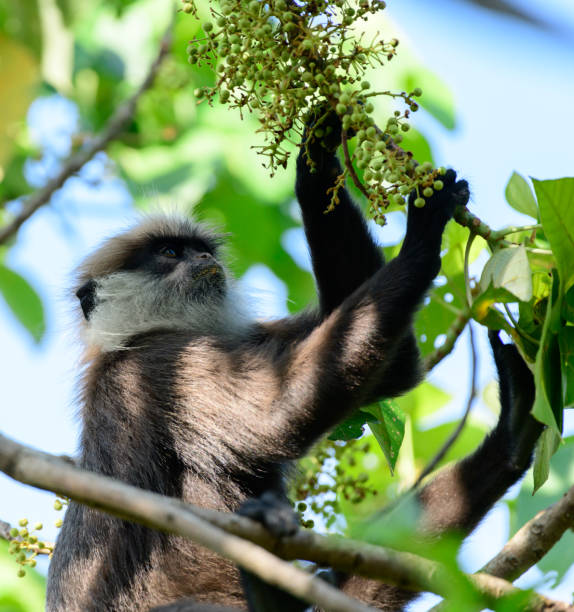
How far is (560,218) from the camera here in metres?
3.55

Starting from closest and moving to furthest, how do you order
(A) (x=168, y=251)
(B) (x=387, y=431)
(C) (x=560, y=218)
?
(C) (x=560, y=218) < (B) (x=387, y=431) < (A) (x=168, y=251)

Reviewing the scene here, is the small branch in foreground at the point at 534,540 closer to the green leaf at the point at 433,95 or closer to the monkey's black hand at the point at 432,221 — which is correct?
the monkey's black hand at the point at 432,221

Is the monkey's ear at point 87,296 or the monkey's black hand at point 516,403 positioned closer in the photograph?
the monkey's black hand at point 516,403

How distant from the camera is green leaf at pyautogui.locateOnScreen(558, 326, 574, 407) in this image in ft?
12.0

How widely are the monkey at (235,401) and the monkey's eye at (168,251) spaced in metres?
1.03

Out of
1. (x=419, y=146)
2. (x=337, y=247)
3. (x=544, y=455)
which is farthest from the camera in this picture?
(x=419, y=146)

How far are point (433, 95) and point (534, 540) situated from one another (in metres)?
3.67

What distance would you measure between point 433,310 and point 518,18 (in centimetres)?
415

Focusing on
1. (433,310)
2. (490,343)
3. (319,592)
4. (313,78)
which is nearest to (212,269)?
(433,310)

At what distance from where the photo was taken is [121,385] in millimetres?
5031

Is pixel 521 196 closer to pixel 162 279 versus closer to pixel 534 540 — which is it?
pixel 534 540

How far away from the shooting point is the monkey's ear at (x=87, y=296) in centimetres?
601

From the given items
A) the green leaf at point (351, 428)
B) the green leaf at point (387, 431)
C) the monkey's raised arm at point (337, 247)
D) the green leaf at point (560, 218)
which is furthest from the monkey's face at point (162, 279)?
the green leaf at point (560, 218)

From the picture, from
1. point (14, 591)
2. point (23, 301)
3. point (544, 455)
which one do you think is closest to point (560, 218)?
point (544, 455)
